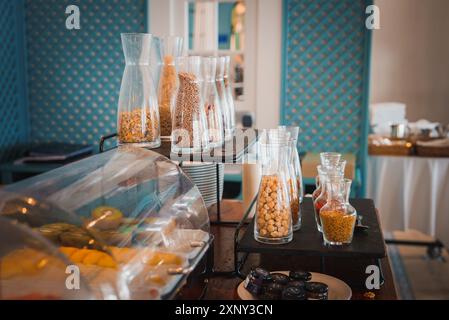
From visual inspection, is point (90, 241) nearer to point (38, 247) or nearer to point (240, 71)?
point (38, 247)

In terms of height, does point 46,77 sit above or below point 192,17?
below

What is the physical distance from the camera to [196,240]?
1.59m

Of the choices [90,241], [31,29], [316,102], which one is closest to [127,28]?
[31,29]

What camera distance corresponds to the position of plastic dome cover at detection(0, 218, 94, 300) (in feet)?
3.75

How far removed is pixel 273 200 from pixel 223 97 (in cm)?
60

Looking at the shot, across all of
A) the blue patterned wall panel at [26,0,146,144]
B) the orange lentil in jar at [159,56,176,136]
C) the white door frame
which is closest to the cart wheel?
the white door frame

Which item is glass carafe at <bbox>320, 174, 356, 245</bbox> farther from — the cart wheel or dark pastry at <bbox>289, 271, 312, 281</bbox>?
the cart wheel

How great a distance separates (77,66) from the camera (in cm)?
510

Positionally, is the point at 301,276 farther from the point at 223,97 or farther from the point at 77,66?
the point at 77,66

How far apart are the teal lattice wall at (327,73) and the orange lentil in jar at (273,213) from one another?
314 cm

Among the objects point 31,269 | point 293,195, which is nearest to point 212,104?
point 293,195

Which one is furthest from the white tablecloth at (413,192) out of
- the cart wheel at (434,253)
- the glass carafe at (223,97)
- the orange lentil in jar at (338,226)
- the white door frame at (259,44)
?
the orange lentil in jar at (338,226)

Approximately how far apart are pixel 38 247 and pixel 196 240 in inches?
20.8

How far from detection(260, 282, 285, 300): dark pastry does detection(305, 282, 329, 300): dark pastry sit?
7cm
